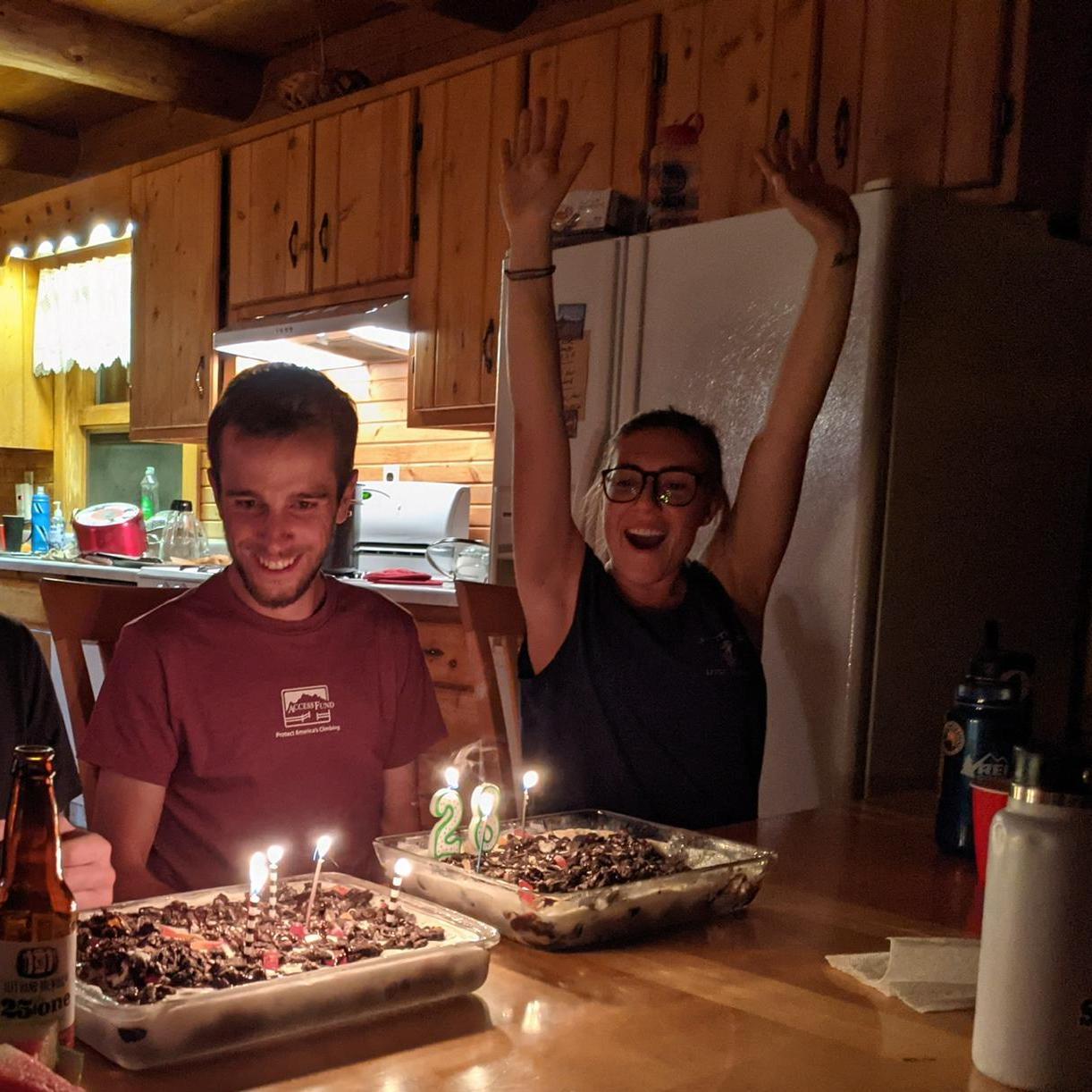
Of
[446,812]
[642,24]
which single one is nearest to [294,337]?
[642,24]

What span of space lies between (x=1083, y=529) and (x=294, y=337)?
2442 millimetres

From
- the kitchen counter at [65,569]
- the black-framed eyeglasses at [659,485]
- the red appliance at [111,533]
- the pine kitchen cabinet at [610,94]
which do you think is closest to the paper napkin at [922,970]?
the black-framed eyeglasses at [659,485]

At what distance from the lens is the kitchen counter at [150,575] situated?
3.07m

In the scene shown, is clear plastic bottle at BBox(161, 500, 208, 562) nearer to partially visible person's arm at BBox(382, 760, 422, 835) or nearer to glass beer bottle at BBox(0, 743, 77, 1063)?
partially visible person's arm at BBox(382, 760, 422, 835)

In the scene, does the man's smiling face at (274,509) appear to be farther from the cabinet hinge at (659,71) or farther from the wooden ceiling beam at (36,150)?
the wooden ceiling beam at (36,150)

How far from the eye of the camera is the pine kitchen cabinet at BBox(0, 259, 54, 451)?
536cm

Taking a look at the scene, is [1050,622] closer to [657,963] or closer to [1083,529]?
[1083,529]

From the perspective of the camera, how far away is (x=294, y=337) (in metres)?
3.79

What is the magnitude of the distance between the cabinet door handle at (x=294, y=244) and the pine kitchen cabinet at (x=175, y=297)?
0.42 metres

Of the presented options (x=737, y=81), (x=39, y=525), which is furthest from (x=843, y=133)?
(x=39, y=525)

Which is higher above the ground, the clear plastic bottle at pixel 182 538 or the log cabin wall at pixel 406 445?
the log cabin wall at pixel 406 445

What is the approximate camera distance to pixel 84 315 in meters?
5.09

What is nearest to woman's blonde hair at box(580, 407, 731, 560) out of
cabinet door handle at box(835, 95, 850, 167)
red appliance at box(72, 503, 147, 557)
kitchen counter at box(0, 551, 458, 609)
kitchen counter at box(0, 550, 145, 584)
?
cabinet door handle at box(835, 95, 850, 167)

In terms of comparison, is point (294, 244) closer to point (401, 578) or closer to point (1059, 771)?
point (401, 578)
